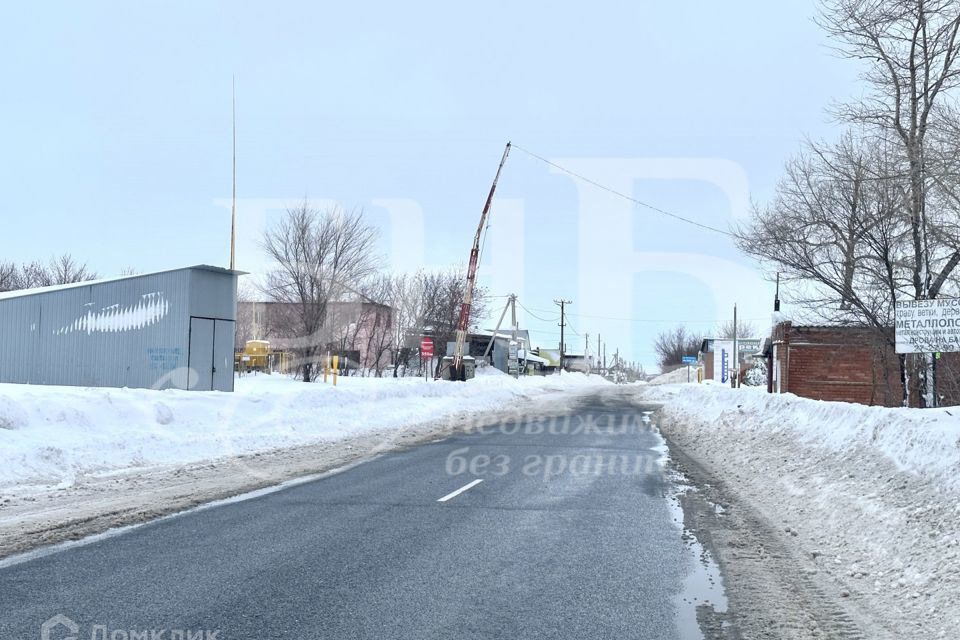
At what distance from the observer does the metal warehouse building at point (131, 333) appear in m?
26.1

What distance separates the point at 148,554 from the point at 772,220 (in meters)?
20.3

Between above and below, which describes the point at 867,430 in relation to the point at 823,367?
below

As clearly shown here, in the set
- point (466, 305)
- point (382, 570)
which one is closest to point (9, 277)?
point (466, 305)

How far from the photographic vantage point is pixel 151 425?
1680 centimetres

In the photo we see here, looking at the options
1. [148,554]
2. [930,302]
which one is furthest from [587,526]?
[930,302]

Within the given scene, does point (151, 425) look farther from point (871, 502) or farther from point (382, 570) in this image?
point (871, 502)

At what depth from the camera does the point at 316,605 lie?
18.4 feet

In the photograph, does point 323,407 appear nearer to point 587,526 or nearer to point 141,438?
point 141,438

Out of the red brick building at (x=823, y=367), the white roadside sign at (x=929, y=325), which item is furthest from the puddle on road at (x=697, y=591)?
the red brick building at (x=823, y=367)

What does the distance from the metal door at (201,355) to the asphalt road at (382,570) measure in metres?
16.5

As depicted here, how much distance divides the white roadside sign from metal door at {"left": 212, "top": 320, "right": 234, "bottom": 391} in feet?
71.9

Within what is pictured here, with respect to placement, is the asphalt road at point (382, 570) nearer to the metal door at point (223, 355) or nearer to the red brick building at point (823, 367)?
the metal door at point (223, 355)

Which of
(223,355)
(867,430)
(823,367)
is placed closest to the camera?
(867,430)

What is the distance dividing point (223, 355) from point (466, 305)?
27.4m
